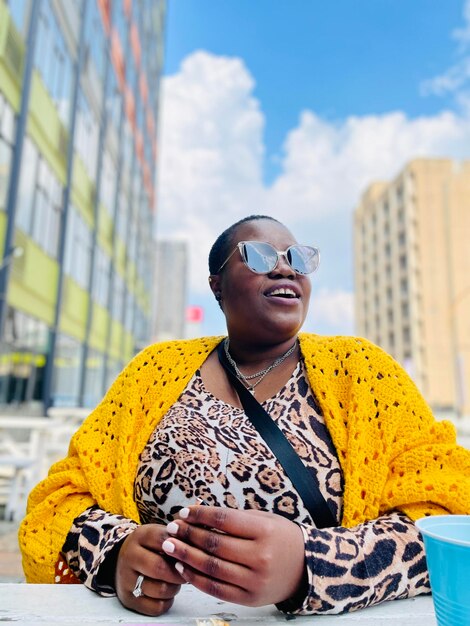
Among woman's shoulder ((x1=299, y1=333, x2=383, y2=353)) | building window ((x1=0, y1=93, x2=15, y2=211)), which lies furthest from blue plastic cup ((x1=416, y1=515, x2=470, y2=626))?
building window ((x1=0, y1=93, x2=15, y2=211))

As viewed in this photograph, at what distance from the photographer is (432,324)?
155 feet

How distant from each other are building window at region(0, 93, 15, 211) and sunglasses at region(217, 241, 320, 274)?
10525mm

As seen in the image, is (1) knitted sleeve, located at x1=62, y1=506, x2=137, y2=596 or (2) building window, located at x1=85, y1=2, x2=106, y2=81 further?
(2) building window, located at x1=85, y1=2, x2=106, y2=81

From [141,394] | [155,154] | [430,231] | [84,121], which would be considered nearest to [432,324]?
[430,231]

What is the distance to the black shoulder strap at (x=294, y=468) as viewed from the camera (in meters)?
1.24

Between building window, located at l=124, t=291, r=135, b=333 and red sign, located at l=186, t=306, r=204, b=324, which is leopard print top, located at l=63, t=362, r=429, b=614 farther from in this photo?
red sign, located at l=186, t=306, r=204, b=324

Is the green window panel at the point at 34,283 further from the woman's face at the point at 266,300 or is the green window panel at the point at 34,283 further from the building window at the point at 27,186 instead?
the woman's face at the point at 266,300

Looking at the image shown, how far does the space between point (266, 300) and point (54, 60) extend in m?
15.0

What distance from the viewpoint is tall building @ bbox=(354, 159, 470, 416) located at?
46281mm

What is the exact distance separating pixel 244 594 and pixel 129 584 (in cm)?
26

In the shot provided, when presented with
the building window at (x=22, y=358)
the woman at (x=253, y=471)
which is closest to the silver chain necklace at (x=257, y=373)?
the woman at (x=253, y=471)

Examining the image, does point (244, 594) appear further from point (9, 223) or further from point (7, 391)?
point (7, 391)

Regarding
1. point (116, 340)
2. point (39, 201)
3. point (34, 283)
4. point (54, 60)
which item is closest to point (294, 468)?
point (34, 283)

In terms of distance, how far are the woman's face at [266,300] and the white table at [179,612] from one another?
0.69 metres
